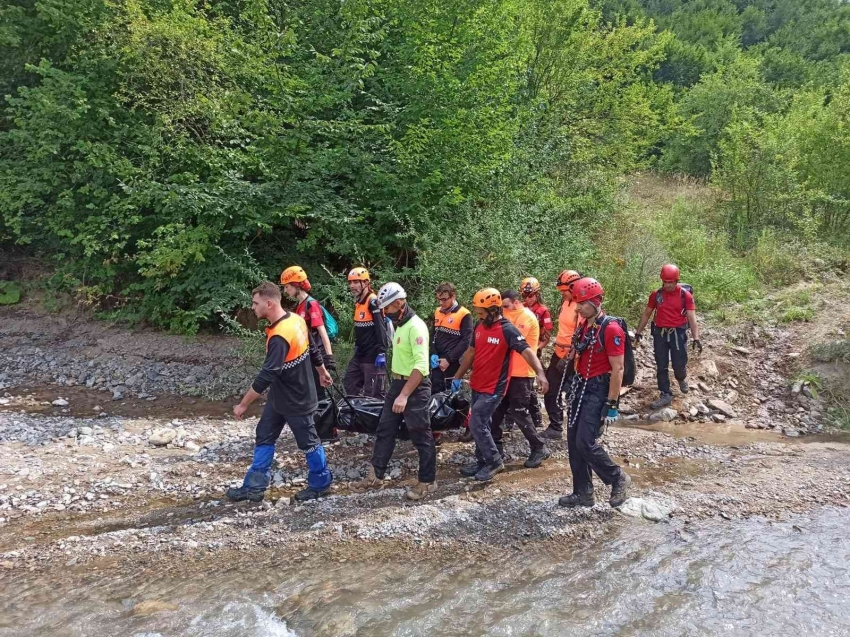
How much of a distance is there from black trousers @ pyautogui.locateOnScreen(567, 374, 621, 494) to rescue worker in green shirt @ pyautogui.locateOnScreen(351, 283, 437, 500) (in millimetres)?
1357

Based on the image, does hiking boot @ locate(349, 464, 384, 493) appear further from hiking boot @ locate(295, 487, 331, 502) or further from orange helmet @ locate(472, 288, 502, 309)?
orange helmet @ locate(472, 288, 502, 309)

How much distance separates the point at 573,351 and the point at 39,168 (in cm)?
1023

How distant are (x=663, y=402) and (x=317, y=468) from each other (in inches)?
197

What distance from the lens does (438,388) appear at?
702cm

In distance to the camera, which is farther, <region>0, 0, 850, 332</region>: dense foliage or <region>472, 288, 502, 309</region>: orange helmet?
<region>0, 0, 850, 332</region>: dense foliage

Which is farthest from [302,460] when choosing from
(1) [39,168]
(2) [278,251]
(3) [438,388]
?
(1) [39,168]

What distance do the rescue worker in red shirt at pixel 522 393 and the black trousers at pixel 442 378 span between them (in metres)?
0.84

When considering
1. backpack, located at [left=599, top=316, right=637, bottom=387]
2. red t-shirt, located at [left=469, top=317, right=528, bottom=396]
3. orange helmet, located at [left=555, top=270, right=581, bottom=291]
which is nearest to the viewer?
backpack, located at [left=599, top=316, right=637, bottom=387]

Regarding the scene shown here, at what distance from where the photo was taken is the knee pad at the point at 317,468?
17.8 feet

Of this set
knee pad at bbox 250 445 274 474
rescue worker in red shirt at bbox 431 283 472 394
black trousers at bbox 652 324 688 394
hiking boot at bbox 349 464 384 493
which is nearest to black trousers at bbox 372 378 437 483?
hiking boot at bbox 349 464 384 493

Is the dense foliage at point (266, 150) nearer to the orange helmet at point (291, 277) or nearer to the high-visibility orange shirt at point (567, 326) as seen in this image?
the high-visibility orange shirt at point (567, 326)

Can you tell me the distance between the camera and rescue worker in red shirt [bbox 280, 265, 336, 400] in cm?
614

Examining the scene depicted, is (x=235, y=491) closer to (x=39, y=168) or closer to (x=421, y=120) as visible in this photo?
(x=421, y=120)

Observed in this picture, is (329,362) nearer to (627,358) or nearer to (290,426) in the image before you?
(290,426)
